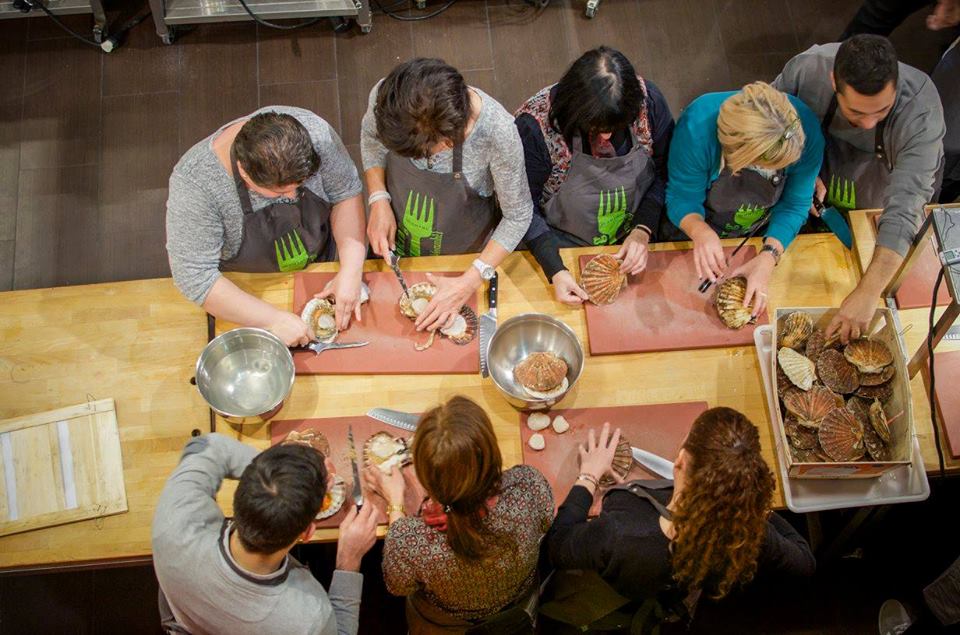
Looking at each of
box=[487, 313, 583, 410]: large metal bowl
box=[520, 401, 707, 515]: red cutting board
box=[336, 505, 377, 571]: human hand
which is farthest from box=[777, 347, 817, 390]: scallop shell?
box=[336, 505, 377, 571]: human hand

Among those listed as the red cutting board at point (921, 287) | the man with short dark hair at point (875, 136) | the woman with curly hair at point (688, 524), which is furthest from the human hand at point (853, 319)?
the woman with curly hair at point (688, 524)

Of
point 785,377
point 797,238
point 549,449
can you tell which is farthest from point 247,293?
point 797,238

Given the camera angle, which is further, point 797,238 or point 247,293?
point 797,238

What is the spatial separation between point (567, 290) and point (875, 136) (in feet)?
4.03

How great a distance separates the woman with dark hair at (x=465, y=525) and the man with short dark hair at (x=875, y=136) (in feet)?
3.83

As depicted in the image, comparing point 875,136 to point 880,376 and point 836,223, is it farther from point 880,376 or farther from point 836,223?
point 880,376

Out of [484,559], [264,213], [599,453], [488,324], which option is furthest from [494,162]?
[484,559]

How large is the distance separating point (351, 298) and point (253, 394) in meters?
0.42

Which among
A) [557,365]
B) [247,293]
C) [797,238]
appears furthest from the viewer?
[797,238]

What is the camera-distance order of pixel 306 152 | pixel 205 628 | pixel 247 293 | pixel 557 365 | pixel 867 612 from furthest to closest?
pixel 867 612 < pixel 247 293 < pixel 557 365 < pixel 306 152 < pixel 205 628

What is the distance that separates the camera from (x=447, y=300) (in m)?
2.41

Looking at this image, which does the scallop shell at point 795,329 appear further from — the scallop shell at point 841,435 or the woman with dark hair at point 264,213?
the woman with dark hair at point 264,213

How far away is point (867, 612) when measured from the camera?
3039 mm

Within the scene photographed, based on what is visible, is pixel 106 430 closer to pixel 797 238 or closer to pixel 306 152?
pixel 306 152
